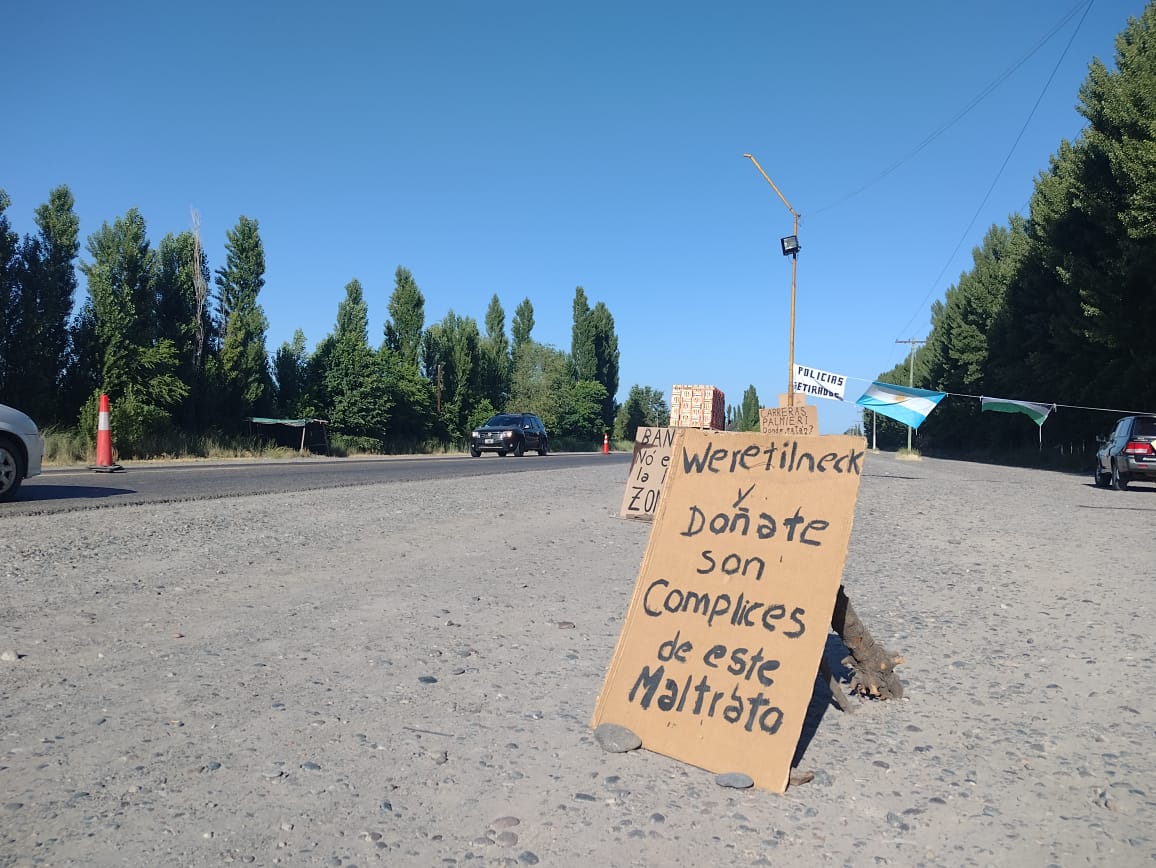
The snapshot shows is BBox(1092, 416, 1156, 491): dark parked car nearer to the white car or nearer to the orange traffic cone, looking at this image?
the white car

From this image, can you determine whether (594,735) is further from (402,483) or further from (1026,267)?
(1026,267)

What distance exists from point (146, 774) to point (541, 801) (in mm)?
1465

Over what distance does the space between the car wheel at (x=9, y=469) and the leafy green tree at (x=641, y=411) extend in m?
83.1

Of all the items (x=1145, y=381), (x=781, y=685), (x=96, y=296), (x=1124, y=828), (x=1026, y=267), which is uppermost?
(x=1026, y=267)

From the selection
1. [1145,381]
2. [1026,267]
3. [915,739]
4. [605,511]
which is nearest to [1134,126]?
[1145,381]

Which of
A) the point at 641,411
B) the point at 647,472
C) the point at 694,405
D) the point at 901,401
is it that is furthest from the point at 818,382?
the point at 641,411

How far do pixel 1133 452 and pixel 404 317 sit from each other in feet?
141

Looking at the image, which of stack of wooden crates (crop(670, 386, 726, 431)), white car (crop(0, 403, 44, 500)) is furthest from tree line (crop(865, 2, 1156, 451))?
white car (crop(0, 403, 44, 500))

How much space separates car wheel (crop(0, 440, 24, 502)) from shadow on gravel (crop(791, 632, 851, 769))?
906 centimetres

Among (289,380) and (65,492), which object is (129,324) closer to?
(289,380)

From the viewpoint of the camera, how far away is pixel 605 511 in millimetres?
11953

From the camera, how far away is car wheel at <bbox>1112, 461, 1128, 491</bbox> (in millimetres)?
18906

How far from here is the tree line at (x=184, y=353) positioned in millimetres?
27734

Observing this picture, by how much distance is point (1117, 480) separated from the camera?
1912 centimetres
